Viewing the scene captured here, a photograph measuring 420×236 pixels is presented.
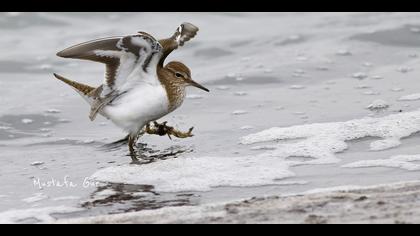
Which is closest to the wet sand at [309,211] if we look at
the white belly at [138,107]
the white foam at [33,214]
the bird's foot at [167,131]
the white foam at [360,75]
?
the white foam at [33,214]

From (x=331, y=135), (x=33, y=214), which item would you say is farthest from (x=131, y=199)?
(x=331, y=135)

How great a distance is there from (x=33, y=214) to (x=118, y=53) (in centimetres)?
177

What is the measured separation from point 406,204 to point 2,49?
8.64m

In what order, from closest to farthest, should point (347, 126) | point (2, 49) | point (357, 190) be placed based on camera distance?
point (357, 190) < point (347, 126) < point (2, 49)

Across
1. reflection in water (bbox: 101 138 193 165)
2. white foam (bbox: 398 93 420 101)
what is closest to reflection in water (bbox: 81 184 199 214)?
reflection in water (bbox: 101 138 193 165)

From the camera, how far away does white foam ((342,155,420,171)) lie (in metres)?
6.19

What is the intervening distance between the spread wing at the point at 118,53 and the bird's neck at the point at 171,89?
26 cm

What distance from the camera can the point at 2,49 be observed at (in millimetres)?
12234

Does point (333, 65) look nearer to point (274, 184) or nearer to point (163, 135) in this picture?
point (163, 135)

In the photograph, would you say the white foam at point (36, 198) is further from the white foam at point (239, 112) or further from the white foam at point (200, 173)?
the white foam at point (239, 112)

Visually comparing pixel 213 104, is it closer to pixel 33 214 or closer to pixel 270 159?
pixel 270 159

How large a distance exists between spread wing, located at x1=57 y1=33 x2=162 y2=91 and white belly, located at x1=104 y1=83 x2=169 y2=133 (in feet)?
0.47
